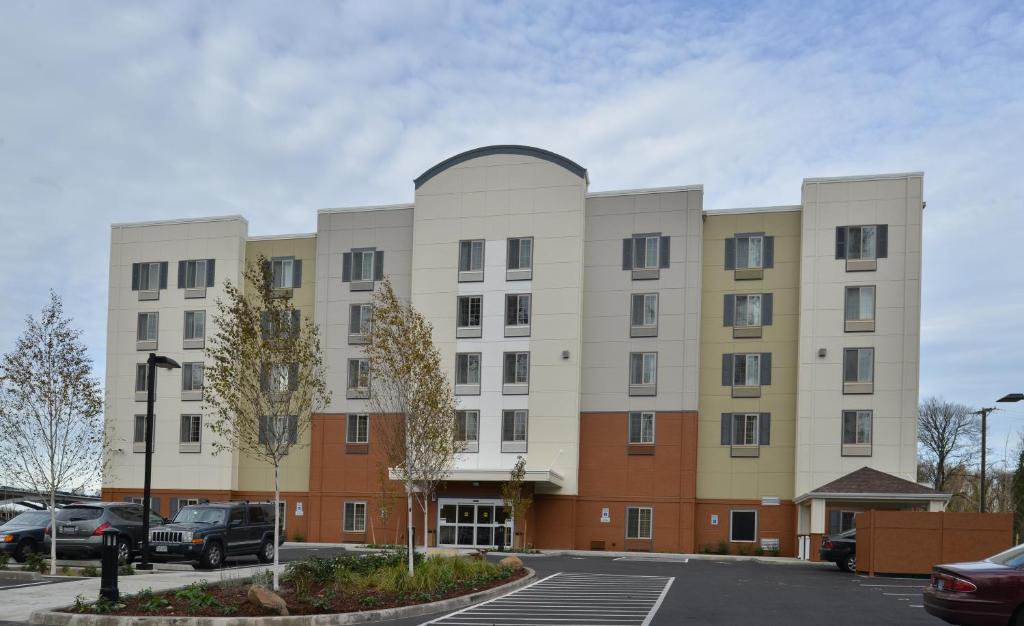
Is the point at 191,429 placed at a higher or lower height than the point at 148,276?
lower

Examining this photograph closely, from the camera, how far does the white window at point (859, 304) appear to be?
137 ft

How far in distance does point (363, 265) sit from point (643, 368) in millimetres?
13633

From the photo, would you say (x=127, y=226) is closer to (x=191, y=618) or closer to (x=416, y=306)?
(x=416, y=306)

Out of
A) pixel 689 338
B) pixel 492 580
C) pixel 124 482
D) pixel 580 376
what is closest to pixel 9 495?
pixel 124 482

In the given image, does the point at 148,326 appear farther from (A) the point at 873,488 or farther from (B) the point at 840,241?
(A) the point at 873,488

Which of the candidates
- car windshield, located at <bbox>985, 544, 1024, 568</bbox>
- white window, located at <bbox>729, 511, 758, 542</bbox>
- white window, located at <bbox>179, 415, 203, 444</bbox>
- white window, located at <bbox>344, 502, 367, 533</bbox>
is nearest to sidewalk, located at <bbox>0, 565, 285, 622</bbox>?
car windshield, located at <bbox>985, 544, 1024, 568</bbox>

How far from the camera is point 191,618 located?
15188 mm

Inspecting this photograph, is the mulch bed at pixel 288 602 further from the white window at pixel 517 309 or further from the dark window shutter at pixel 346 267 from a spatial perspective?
the dark window shutter at pixel 346 267

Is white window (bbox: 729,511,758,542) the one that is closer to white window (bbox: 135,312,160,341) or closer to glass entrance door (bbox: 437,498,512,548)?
glass entrance door (bbox: 437,498,512,548)

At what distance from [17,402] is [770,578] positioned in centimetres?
1924

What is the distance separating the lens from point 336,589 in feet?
60.8

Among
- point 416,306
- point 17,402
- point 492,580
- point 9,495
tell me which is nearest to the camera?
point 492,580

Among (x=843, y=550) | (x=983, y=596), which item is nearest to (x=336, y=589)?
(x=983, y=596)

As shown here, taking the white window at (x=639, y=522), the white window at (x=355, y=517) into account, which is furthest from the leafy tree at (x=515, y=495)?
the white window at (x=355, y=517)
